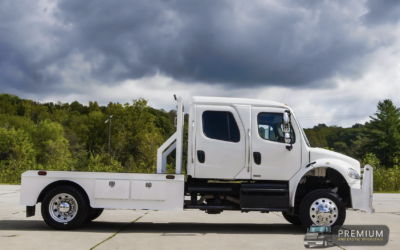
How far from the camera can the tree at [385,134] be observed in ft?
288

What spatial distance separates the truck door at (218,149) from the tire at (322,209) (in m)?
1.55

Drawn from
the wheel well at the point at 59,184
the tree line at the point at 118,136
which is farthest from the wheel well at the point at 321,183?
the tree line at the point at 118,136

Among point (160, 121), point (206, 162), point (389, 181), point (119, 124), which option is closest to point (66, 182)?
point (206, 162)

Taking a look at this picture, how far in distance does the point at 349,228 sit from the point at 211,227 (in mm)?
3066

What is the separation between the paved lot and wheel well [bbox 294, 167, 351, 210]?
884mm

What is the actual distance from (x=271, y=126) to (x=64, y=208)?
4.67m

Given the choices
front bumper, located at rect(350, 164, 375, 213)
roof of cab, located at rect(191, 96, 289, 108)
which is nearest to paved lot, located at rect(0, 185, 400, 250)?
front bumper, located at rect(350, 164, 375, 213)

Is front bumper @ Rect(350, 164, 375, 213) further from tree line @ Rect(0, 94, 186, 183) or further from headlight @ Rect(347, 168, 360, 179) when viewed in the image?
tree line @ Rect(0, 94, 186, 183)

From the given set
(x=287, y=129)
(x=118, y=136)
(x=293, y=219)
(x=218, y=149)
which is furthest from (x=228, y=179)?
(x=118, y=136)

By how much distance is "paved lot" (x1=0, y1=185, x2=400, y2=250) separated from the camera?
775 cm

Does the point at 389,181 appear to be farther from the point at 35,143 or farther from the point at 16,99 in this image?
the point at 16,99

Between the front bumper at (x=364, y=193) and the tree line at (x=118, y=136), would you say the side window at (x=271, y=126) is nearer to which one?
the front bumper at (x=364, y=193)

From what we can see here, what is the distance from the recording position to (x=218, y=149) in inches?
365

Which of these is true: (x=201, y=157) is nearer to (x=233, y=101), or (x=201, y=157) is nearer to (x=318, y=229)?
(x=233, y=101)
